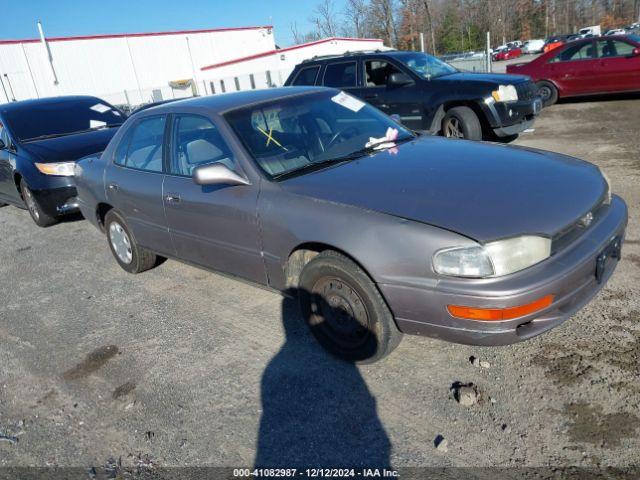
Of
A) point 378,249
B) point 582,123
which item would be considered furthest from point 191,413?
point 582,123

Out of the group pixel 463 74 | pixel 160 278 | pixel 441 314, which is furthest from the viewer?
pixel 463 74

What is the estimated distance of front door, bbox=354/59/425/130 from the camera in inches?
318

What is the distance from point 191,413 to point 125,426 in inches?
14.4

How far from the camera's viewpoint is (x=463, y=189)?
9.29 ft

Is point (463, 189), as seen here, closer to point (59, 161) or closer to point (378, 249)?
point (378, 249)

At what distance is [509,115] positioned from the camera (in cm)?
754

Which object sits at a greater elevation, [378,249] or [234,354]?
[378,249]

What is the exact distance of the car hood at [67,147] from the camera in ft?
21.5

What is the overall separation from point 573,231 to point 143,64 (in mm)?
39705

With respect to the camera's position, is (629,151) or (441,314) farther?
(629,151)

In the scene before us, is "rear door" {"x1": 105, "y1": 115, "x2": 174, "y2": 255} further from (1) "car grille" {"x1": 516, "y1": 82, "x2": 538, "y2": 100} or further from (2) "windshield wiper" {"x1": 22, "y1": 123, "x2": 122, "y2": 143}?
(1) "car grille" {"x1": 516, "y1": 82, "x2": 538, "y2": 100}

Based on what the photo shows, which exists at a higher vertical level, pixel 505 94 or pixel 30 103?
pixel 30 103

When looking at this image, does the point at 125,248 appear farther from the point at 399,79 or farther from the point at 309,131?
the point at 399,79

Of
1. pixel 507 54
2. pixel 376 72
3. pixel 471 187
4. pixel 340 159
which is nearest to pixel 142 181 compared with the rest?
pixel 340 159
